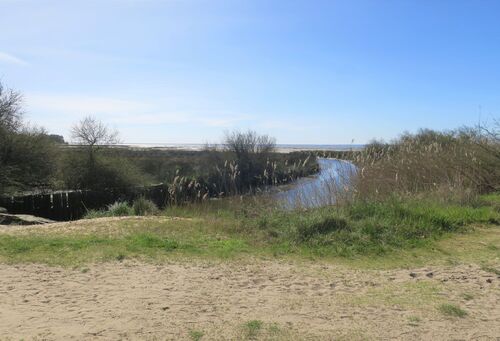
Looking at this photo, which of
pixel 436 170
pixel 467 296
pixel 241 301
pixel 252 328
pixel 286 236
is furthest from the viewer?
pixel 436 170

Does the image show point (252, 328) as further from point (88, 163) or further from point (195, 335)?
point (88, 163)

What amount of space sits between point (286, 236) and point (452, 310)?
4.05 metres

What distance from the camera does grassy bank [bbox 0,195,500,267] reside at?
752 cm

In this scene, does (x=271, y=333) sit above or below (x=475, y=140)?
below

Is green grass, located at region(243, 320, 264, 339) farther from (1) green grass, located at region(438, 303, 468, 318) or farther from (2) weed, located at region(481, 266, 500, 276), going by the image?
(2) weed, located at region(481, 266, 500, 276)

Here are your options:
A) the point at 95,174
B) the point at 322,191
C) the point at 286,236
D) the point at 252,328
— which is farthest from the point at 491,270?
the point at 95,174

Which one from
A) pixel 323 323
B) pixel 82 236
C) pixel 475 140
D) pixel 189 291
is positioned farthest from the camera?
pixel 475 140

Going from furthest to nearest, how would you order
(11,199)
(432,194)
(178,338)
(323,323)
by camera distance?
(11,199) < (432,194) < (323,323) < (178,338)

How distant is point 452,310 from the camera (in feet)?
15.7

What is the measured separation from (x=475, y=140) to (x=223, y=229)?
11.4 m

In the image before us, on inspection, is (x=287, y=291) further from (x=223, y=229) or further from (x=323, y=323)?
(x=223, y=229)

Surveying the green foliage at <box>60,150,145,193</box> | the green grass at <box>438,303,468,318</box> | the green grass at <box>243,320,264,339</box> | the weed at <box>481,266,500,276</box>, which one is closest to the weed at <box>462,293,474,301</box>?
the green grass at <box>438,303,468,318</box>

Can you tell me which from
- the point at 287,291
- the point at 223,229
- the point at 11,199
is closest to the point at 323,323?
the point at 287,291

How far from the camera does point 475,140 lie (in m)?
16.5
